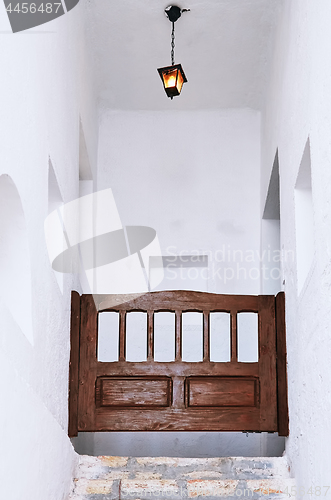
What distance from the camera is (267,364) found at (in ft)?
14.0

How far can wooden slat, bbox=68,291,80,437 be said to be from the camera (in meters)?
4.12

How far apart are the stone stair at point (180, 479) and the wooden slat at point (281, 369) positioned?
0.24 meters

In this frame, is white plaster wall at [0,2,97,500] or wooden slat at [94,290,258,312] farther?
wooden slat at [94,290,258,312]

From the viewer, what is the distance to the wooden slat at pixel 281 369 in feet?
13.5

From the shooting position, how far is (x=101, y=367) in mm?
4281

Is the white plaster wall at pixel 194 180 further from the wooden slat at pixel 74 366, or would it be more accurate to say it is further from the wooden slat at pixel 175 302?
the wooden slat at pixel 74 366

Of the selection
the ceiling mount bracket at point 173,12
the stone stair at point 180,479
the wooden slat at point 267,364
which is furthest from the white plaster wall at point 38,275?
the wooden slat at point 267,364

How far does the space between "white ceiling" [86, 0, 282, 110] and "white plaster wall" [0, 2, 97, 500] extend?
2.58 feet

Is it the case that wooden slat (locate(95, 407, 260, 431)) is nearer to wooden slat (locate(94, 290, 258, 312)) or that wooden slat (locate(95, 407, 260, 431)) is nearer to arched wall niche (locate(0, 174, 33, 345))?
wooden slat (locate(94, 290, 258, 312))

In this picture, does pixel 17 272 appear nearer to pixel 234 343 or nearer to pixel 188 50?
pixel 234 343

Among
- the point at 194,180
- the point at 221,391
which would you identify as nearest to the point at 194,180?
the point at 194,180

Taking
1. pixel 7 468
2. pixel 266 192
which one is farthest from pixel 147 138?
pixel 7 468

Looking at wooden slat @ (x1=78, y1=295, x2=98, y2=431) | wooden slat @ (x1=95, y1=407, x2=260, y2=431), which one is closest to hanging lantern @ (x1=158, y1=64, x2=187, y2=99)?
wooden slat @ (x1=78, y1=295, x2=98, y2=431)

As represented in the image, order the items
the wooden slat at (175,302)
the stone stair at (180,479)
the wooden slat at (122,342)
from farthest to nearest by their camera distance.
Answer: the wooden slat at (175,302) < the wooden slat at (122,342) < the stone stair at (180,479)
